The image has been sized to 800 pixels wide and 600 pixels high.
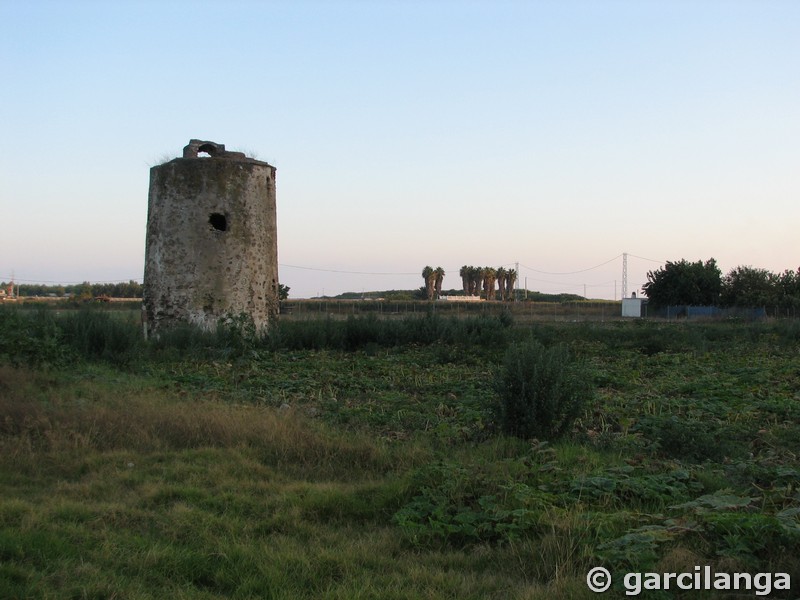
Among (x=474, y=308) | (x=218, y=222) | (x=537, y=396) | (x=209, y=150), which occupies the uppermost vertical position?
(x=209, y=150)

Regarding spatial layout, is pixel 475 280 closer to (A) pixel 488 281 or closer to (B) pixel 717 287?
(A) pixel 488 281

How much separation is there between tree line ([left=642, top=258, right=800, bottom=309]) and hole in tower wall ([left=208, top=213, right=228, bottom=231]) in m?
40.5

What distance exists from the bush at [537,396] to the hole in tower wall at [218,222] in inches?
436

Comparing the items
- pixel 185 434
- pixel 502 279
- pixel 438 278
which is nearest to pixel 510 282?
pixel 502 279

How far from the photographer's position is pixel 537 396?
764cm

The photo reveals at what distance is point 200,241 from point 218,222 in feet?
2.74

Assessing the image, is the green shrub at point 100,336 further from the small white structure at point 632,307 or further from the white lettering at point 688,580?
the small white structure at point 632,307

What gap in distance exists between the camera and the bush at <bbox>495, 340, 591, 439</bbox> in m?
7.56

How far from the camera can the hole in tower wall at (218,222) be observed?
17359 mm

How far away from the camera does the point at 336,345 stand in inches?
704

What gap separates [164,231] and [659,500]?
1437cm

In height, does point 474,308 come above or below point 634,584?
above

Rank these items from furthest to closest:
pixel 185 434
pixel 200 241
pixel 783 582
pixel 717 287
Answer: pixel 717 287, pixel 200 241, pixel 185 434, pixel 783 582

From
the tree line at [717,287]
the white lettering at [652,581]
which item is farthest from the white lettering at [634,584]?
the tree line at [717,287]
